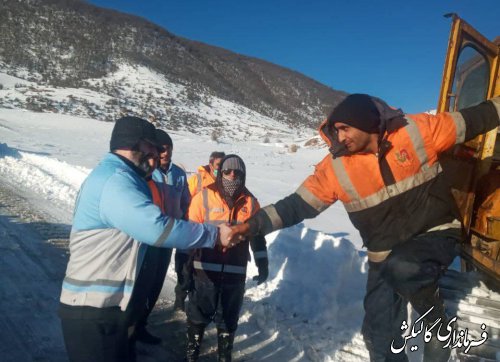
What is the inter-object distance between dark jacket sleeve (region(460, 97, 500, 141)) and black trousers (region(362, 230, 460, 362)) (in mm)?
700

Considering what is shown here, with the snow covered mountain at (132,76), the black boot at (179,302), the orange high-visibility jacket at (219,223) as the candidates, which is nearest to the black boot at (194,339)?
A: the orange high-visibility jacket at (219,223)

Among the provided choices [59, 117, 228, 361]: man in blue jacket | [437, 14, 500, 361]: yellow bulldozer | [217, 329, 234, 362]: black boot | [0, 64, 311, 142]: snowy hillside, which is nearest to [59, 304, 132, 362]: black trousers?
[59, 117, 228, 361]: man in blue jacket

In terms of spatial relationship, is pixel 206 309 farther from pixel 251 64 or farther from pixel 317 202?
A: pixel 251 64

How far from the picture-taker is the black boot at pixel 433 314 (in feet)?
8.84

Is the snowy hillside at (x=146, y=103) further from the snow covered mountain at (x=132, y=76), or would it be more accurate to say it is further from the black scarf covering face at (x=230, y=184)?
the black scarf covering face at (x=230, y=184)

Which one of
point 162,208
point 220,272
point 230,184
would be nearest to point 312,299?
point 220,272

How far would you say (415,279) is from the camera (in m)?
2.61

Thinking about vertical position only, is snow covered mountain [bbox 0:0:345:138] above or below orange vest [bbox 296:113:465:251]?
above

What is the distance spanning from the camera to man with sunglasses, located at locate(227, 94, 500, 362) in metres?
2.63

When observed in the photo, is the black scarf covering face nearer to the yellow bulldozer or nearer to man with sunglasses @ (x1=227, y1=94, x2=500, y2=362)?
man with sunglasses @ (x1=227, y1=94, x2=500, y2=362)

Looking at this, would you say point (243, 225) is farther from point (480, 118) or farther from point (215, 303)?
point (480, 118)

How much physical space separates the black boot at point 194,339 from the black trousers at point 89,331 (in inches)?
45.1

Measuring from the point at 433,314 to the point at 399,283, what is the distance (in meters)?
0.39

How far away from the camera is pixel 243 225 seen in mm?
3129
